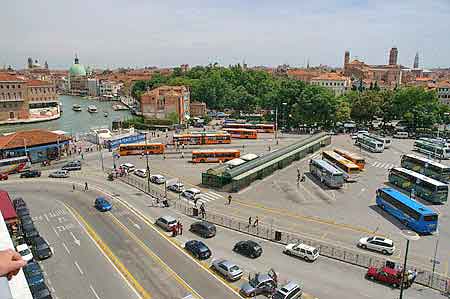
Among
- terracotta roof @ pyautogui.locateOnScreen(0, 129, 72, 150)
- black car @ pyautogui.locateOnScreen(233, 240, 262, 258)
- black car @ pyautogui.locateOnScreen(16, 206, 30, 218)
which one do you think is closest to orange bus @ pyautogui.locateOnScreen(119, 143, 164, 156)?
terracotta roof @ pyautogui.locateOnScreen(0, 129, 72, 150)

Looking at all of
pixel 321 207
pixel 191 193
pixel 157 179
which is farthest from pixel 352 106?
pixel 191 193

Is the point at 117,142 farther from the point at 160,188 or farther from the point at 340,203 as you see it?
the point at 340,203

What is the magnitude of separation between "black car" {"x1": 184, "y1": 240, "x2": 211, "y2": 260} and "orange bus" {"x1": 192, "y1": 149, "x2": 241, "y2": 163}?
2382 cm

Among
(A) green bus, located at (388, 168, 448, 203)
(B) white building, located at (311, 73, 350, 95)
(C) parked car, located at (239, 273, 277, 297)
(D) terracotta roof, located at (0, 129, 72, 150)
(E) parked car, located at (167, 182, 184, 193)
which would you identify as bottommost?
(E) parked car, located at (167, 182, 184, 193)

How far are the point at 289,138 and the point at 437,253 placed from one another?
4109 centimetres

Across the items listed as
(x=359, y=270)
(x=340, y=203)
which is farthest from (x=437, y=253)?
(x=340, y=203)

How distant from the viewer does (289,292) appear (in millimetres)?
16516

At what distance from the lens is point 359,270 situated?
19750 mm

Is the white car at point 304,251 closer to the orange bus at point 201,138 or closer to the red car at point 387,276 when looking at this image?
the red car at point 387,276

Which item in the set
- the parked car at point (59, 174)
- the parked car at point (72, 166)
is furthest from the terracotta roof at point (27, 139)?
the parked car at point (59, 174)

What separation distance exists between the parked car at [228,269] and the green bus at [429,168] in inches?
1063

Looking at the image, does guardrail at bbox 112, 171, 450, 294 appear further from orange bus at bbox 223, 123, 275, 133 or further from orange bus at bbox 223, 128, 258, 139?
orange bus at bbox 223, 123, 275, 133

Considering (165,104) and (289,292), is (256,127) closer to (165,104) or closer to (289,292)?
(165,104)

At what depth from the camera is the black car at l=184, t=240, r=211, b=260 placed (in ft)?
69.3
